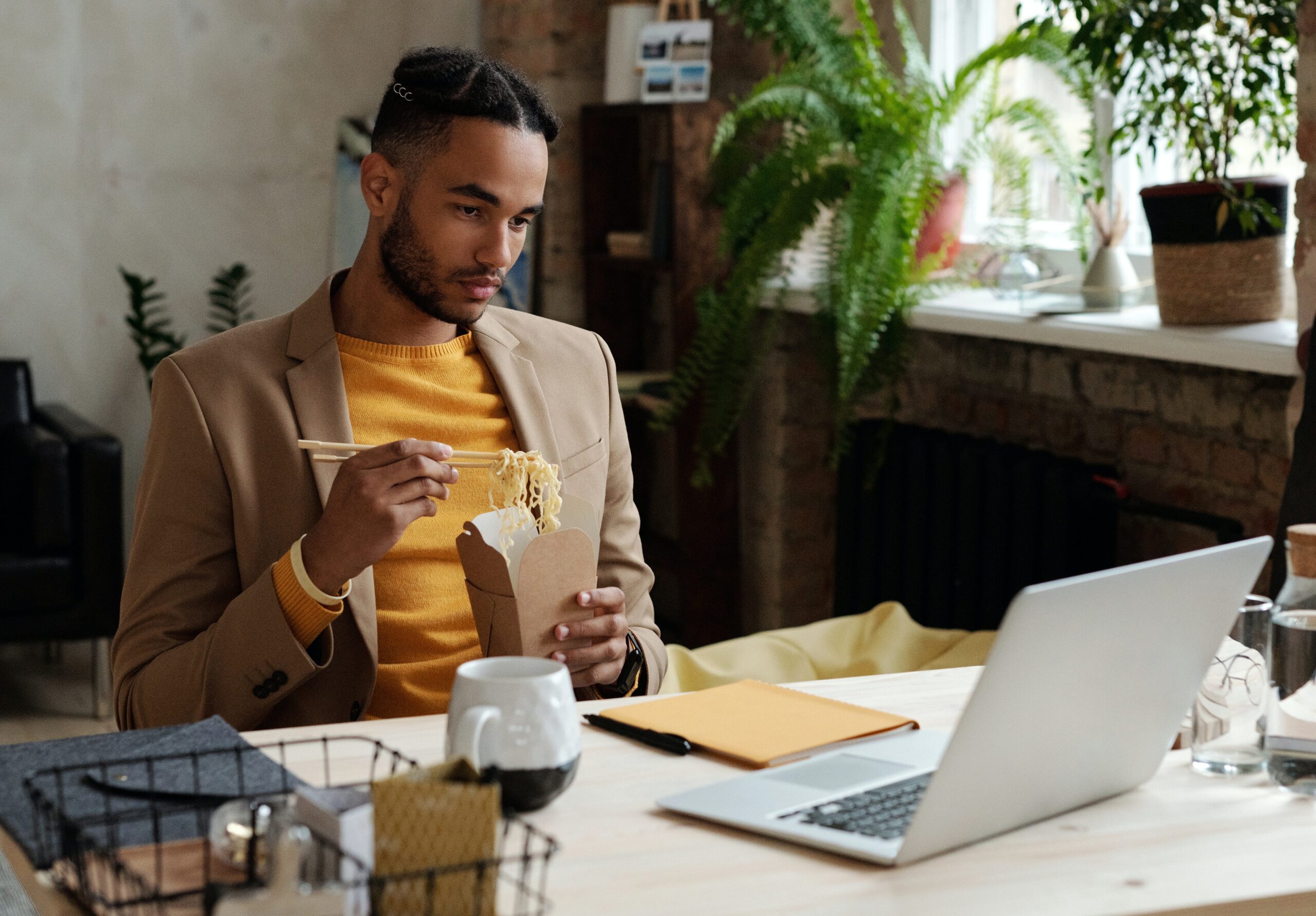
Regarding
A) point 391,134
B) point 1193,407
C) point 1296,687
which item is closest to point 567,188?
point 1193,407

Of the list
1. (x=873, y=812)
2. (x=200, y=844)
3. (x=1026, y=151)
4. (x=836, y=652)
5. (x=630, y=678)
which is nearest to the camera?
(x=200, y=844)

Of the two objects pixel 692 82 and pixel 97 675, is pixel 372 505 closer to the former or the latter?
pixel 692 82

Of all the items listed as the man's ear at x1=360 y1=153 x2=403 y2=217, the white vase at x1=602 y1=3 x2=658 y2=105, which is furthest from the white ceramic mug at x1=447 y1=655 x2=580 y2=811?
the white vase at x1=602 y1=3 x2=658 y2=105

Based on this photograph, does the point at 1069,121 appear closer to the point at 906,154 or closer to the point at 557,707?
the point at 906,154

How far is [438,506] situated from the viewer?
1.76m

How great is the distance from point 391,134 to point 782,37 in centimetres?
179

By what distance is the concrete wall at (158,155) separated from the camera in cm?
426


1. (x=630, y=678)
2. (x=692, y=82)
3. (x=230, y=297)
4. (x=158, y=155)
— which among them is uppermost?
(x=692, y=82)

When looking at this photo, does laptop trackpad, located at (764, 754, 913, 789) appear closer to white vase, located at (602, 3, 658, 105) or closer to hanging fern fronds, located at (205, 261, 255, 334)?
white vase, located at (602, 3, 658, 105)

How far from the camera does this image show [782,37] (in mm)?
3344

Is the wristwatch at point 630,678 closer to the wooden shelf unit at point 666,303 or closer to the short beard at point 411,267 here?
the short beard at point 411,267

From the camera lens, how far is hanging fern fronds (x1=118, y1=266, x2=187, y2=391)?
4172 millimetres

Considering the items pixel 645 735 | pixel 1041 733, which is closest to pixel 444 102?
pixel 645 735

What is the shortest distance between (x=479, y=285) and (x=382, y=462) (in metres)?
0.36
